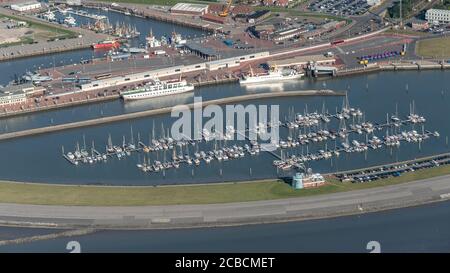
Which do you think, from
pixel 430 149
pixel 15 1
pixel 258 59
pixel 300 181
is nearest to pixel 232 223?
pixel 300 181

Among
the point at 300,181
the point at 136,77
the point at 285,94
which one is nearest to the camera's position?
the point at 300,181

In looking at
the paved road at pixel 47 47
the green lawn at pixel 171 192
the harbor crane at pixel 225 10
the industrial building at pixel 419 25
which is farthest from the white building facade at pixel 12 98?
the industrial building at pixel 419 25

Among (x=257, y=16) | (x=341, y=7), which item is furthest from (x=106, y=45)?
(x=341, y=7)

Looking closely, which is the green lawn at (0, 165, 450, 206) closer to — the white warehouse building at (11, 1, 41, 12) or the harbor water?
the harbor water

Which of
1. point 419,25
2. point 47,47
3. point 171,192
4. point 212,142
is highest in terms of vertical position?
point 419,25

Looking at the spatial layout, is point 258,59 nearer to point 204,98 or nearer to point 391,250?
point 204,98

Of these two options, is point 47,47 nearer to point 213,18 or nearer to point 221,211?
point 213,18
